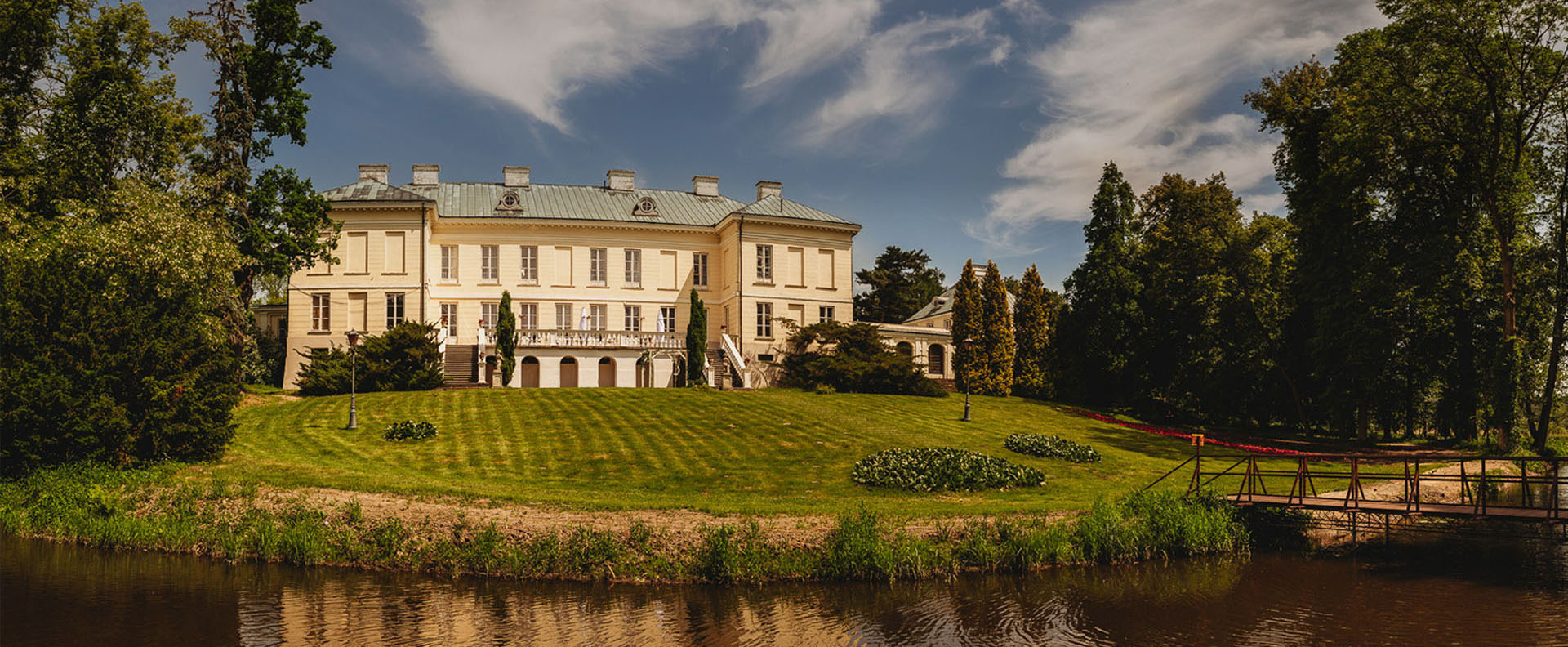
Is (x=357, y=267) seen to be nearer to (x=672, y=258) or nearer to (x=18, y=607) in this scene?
(x=672, y=258)

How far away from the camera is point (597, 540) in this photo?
564 inches

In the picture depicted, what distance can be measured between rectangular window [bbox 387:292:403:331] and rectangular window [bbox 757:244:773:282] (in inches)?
641

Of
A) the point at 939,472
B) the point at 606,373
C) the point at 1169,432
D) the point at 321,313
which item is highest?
the point at 321,313

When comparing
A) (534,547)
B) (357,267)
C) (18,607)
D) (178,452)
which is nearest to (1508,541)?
(534,547)

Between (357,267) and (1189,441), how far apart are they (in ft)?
114

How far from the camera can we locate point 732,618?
11984 mm

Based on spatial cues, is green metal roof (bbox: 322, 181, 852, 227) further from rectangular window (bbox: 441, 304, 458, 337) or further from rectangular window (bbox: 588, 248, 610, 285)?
rectangular window (bbox: 441, 304, 458, 337)

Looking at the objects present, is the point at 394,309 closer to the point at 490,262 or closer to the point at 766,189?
the point at 490,262

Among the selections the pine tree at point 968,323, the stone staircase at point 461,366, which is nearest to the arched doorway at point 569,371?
the stone staircase at point 461,366

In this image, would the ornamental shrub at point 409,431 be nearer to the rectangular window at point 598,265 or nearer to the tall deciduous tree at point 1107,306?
the rectangular window at point 598,265

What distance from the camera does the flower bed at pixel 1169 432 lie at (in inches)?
1131

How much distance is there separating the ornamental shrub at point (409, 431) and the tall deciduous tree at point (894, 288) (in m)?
49.5

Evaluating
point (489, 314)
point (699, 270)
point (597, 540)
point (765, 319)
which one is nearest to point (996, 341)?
point (765, 319)

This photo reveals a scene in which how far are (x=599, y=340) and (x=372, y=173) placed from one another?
621 inches
